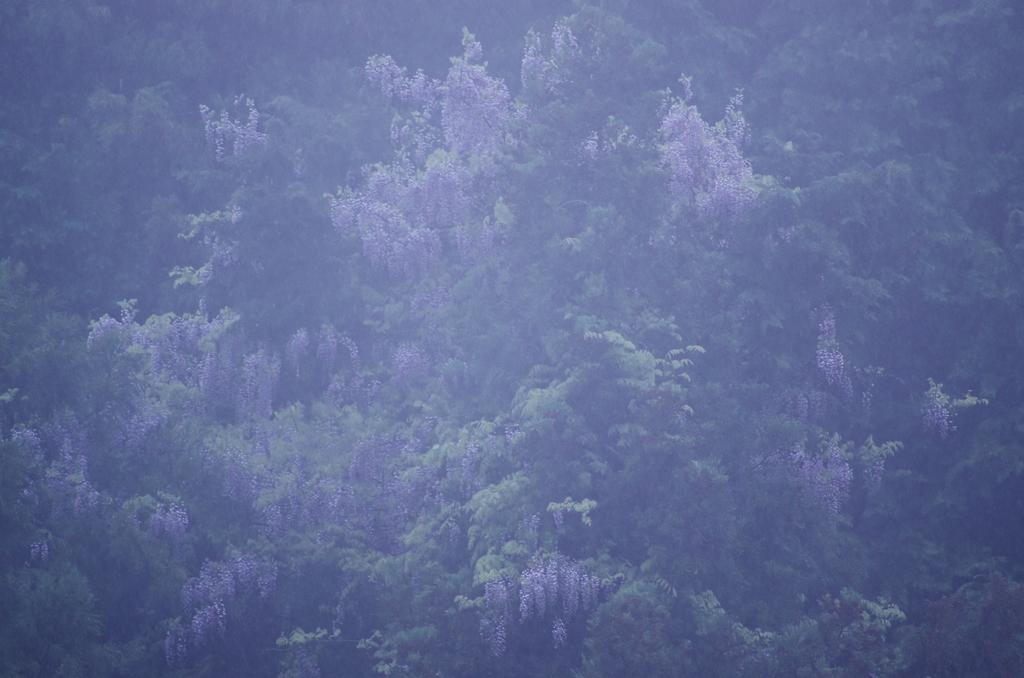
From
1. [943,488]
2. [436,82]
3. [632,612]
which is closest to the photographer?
[632,612]

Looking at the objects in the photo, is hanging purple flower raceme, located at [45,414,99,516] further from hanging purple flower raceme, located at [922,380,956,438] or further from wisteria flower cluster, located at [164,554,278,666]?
hanging purple flower raceme, located at [922,380,956,438]

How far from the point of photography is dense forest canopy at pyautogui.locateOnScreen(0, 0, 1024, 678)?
11.0m

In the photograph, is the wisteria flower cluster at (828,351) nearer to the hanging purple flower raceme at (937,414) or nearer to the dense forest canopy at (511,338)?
the dense forest canopy at (511,338)

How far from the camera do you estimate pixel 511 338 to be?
13.0 meters

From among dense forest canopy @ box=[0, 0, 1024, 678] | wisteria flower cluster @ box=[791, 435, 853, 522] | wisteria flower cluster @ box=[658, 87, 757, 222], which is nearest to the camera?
dense forest canopy @ box=[0, 0, 1024, 678]

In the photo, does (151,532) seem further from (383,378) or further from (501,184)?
(501,184)

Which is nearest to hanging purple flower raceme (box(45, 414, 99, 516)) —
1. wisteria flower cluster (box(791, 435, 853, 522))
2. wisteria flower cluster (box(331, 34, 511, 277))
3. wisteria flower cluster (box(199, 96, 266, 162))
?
wisteria flower cluster (box(331, 34, 511, 277))

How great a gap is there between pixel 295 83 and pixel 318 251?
3045 mm

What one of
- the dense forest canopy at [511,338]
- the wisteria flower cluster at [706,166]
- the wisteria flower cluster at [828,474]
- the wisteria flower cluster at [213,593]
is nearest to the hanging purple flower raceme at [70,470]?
the dense forest canopy at [511,338]

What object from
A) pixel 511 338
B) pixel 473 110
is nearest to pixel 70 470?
pixel 511 338

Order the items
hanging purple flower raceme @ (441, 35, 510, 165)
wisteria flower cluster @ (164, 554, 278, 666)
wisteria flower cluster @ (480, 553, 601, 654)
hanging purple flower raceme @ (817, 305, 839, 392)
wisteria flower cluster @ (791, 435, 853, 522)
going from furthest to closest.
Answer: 1. hanging purple flower raceme @ (441, 35, 510, 165)
2. hanging purple flower raceme @ (817, 305, 839, 392)
3. wisteria flower cluster @ (791, 435, 853, 522)
4. wisteria flower cluster @ (164, 554, 278, 666)
5. wisteria flower cluster @ (480, 553, 601, 654)

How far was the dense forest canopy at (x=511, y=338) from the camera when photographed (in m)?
11.0

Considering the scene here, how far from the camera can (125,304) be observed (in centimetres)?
1388

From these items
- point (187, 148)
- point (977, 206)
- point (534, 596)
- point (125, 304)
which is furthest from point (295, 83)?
point (977, 206)
